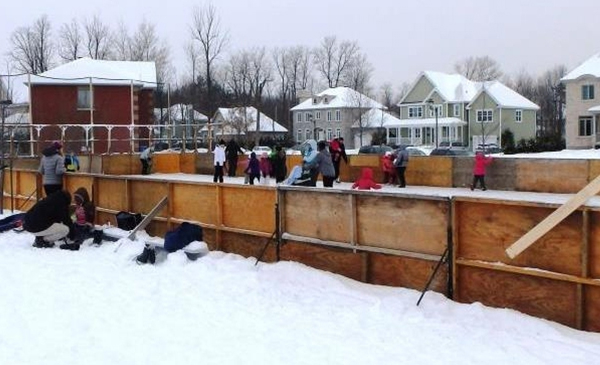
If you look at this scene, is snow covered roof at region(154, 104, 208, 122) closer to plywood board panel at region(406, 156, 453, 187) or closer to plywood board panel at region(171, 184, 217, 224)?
plywood board panel at region(406, 156, 453, 187)

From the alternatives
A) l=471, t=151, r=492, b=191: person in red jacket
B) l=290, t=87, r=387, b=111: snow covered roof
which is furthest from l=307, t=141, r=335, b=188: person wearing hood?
l=290, t=87, r=387, b=111: snow covered roof

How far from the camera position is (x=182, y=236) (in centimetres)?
1060

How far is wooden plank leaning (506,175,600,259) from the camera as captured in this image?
263 inches

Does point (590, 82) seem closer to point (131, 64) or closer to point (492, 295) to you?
point (131, 64)

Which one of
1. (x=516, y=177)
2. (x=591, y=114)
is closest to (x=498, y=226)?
(x=516, y=177)

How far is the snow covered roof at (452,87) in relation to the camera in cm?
7812

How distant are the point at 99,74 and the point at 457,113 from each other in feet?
141

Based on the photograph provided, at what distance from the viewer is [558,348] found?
241 inches

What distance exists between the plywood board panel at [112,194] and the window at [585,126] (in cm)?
4974

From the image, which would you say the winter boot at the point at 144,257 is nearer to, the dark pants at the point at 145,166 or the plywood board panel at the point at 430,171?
the plywood board panel at the point at 430,171

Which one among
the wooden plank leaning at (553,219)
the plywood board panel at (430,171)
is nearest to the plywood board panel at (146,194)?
the wooden plank leaning at (553,219)

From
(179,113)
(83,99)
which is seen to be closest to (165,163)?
(83,99)

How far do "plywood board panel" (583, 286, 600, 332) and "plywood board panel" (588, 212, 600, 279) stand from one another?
14 cm

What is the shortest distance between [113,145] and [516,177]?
2355 centimetres
